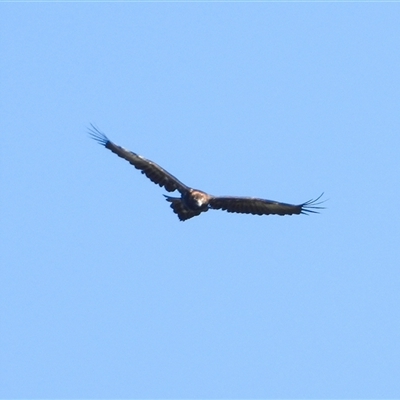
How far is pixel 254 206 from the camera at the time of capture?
135 feet

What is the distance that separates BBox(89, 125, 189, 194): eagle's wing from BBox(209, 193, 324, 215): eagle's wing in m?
0.96

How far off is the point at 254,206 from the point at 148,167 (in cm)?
239

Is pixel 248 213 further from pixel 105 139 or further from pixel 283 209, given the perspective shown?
pixel 105 139

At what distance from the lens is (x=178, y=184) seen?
40.7 meters

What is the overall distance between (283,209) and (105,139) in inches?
159

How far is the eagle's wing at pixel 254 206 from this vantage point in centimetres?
4062

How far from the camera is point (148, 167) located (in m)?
41.0

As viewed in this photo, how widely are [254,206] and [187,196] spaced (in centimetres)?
174

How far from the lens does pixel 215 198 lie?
4062cm

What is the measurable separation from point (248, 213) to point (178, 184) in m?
1.69

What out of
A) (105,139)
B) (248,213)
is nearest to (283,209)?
(248,213)

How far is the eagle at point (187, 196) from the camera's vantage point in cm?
4012

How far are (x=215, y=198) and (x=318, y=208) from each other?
2170 millimetres

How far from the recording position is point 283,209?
40.8 metres
